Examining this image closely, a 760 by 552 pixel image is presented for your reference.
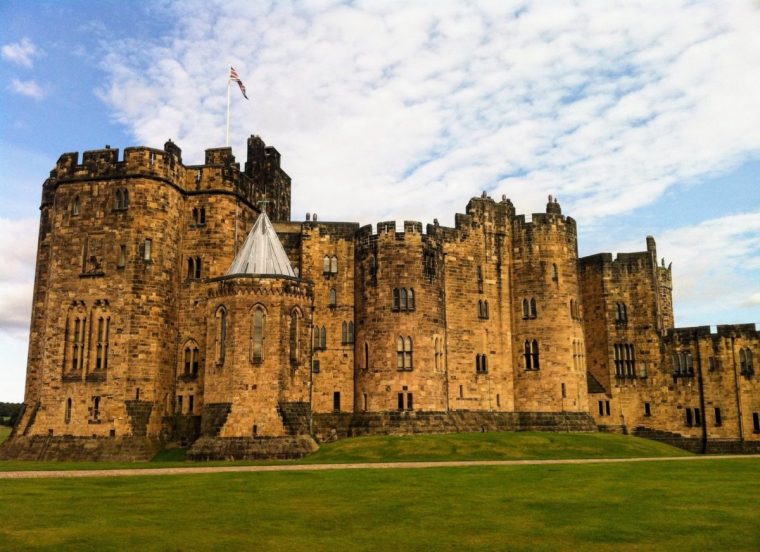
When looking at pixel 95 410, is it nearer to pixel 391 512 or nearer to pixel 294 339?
pixel 294 339

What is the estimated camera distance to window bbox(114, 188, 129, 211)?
160ft

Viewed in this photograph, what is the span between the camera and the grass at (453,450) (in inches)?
1572

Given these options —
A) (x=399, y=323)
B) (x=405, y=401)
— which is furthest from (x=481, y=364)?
(x=399, y=323)

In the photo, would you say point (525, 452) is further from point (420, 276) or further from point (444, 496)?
point (444, 496)

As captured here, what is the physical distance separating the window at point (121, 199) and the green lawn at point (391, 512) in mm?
24154

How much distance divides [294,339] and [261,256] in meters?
6.14

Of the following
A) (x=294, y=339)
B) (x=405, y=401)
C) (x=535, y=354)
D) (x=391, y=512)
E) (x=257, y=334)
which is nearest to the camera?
(x=391, y=512)

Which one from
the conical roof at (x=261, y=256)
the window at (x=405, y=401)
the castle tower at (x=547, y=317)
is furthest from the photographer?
the castle tower at (x=547, y=317)

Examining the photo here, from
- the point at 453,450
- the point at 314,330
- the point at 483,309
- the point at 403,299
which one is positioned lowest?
the point at 453,450

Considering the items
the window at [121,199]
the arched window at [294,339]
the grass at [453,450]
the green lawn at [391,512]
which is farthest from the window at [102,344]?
the green lawn at [391,512]

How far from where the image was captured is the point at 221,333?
149ft

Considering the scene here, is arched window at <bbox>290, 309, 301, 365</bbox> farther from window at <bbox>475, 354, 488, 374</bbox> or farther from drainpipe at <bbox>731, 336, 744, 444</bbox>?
drainpipe at <bbox>731, 336, 744, 444</bbox>

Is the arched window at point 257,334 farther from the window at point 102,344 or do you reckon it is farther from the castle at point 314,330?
the window at point 102,344

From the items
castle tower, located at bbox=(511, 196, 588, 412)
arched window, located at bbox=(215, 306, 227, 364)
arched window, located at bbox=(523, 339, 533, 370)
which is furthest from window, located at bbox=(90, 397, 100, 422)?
arched window, located at bbox=(523, 339, 533, 370)
